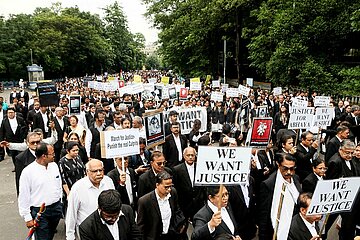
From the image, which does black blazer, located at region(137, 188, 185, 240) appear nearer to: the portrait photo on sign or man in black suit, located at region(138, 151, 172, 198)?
man in black suit, located at region(138, 151, 172, 198)

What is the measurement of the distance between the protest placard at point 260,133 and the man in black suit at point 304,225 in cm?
254

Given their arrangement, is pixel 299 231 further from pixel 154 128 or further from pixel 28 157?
pixel 28 157

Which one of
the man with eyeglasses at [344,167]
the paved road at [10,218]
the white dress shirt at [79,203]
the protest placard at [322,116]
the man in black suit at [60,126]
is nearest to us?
the white dress shirt at [79,203]

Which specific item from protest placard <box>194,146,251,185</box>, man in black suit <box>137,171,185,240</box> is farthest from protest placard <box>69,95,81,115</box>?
protest placard <box>194,146,251,185</box>

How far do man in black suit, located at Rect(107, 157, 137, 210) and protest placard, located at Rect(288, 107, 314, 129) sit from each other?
4.24 metres

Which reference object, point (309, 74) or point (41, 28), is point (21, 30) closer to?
point (41, 28)

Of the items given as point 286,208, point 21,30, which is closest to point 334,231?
point 286,208

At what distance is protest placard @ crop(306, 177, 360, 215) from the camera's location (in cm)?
369

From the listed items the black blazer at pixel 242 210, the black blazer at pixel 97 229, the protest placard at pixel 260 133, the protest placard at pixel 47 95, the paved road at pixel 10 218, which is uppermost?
the protest placard at pixel 47 95

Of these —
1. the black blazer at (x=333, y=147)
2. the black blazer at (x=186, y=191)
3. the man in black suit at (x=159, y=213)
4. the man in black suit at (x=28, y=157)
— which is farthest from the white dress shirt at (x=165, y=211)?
the black blazer at (x=333, y=147)

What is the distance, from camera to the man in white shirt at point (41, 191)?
4828 mm

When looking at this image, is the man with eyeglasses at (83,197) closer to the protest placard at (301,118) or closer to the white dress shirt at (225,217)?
the white dress shirt at (225,217)

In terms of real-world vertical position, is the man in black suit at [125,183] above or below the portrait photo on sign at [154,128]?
below

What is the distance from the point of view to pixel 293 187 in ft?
15.9
